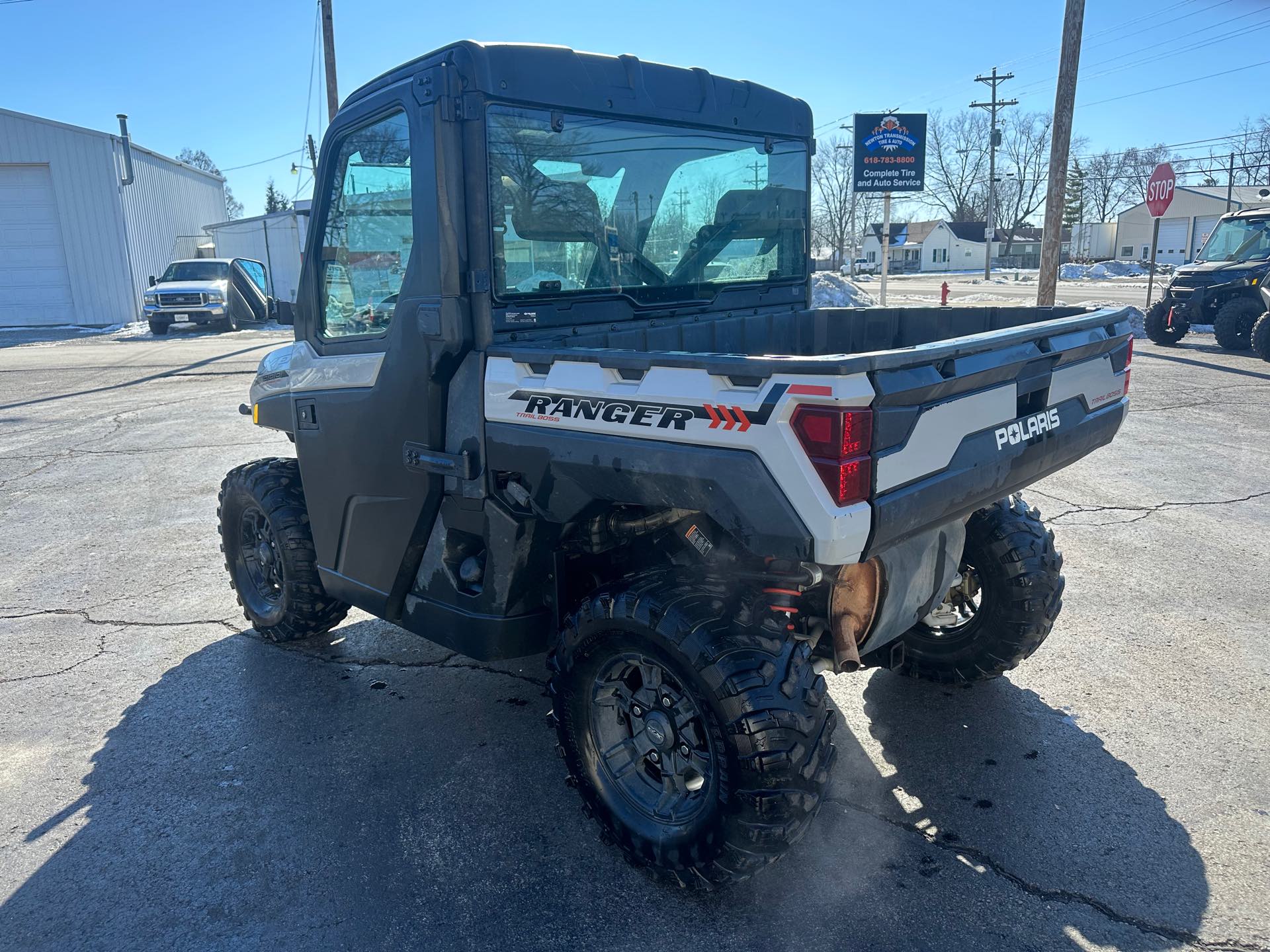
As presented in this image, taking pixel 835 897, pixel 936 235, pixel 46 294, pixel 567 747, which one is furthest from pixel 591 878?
pixel 936 235

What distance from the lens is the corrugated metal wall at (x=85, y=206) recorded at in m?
25.9

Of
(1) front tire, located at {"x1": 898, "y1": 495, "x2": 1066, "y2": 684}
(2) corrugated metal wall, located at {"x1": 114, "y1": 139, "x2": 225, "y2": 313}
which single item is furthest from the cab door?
(2) corrugated metal wall, located at {"x1": 114, "y1": 139, "x2": 225, "y2": 313}

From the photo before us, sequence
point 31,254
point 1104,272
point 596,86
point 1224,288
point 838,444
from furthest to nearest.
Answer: point 1104,272 → point 31,254 → point 1224,288 → point 596,86 → point 838,444

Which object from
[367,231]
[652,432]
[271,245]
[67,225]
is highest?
[67,225]

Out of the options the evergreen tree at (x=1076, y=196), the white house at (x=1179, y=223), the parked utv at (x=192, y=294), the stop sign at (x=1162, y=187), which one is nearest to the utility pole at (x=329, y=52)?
the parked utv at (x=192, y=294)

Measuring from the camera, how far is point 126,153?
90.4ft

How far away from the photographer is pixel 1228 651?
4.34 metres

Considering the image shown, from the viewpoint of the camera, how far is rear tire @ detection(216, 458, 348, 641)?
4395 mm

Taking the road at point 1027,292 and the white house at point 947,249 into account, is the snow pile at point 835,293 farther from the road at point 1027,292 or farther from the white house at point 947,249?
the white house at point 947,249

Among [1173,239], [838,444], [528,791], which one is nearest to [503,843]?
[528,791]

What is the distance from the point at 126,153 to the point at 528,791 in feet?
99.7

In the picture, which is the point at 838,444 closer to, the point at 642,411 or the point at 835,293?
the point at 642,411

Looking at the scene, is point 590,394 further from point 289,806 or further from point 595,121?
point 289,806

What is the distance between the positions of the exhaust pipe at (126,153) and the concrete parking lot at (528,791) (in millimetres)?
26338
